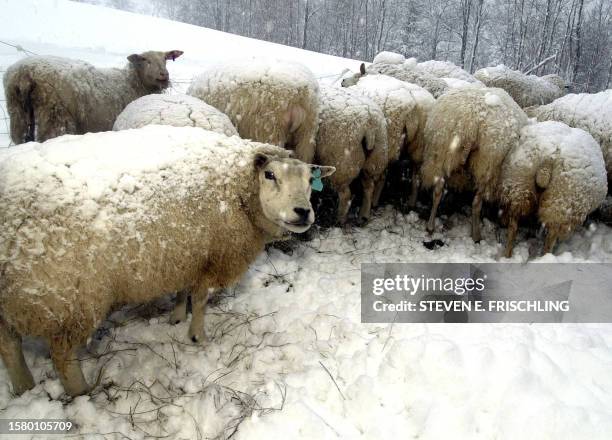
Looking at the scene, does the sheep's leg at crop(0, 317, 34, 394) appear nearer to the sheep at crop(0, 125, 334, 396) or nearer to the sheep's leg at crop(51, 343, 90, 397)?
the sheep at crop(0, 125, 334, 396)

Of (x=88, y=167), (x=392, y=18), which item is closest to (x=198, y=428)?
(x=88, y=167)

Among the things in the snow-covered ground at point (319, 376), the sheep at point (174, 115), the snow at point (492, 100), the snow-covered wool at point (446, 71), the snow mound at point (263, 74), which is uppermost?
the snow-covered wool at point (446, 71)

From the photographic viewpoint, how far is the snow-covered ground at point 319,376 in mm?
2318

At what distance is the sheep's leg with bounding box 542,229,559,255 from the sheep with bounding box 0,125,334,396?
3.32m

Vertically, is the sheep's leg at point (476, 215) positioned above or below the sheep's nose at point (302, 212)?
below

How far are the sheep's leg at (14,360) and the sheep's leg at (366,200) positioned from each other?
4.03 meters

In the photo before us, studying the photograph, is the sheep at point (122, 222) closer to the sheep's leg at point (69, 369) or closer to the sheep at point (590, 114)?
the sheep's leg at point (69, 369)

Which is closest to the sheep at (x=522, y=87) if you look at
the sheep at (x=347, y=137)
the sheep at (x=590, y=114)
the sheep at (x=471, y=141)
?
the sheep at (x=590, y=114)

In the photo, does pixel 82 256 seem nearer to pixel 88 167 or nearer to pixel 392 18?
pixel 88 167

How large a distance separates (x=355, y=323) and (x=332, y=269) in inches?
40.8

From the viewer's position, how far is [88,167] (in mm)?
2438

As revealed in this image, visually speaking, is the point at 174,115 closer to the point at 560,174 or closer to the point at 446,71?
the point at 560,174

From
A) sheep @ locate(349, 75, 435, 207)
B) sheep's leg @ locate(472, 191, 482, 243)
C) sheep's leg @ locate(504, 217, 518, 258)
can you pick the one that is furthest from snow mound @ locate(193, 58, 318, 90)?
sheep's leg @ locate(504, 217, 518, 258)

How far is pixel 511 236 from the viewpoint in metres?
4.82
